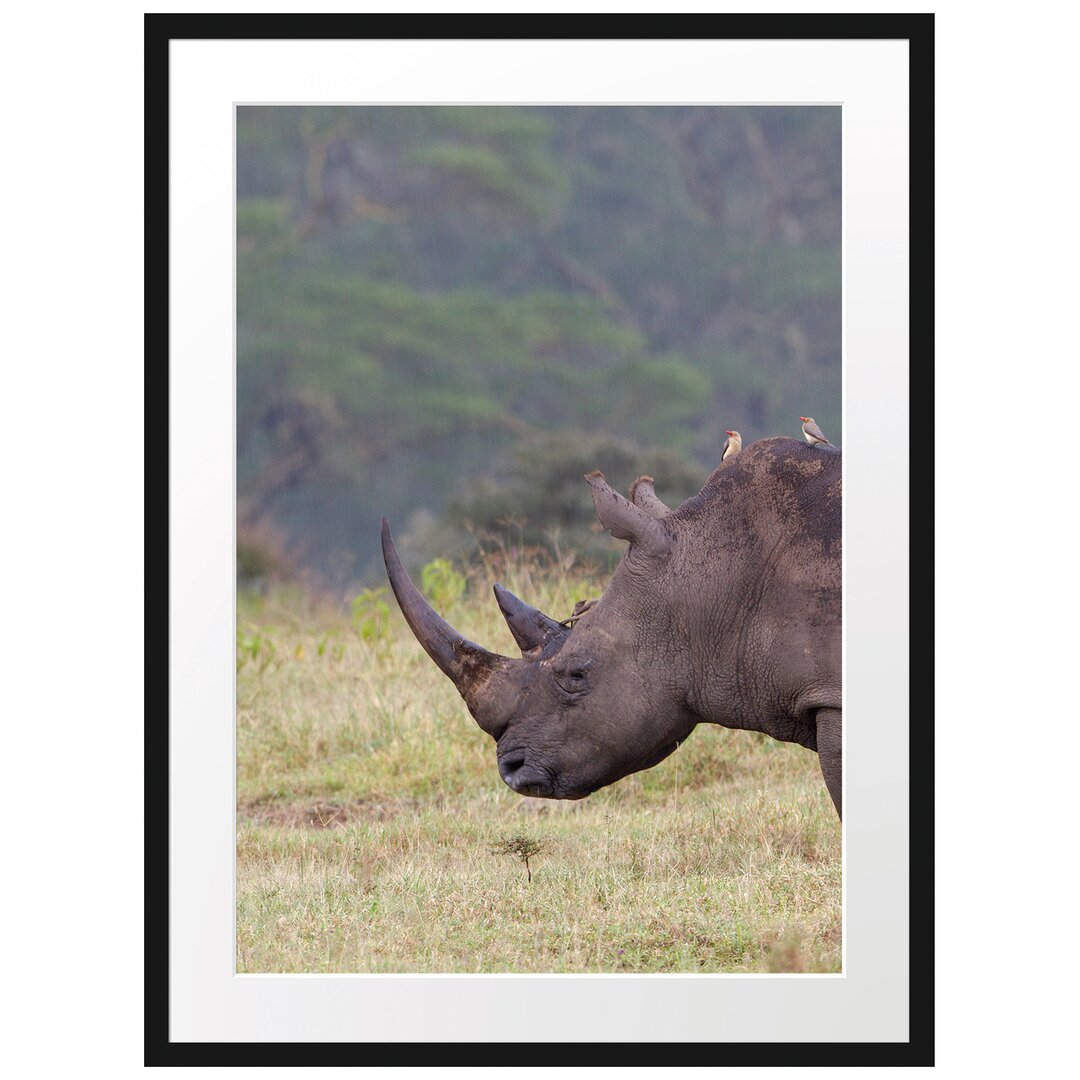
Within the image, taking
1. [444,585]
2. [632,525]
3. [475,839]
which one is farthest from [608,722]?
[444,585]

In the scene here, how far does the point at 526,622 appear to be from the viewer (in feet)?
21.0

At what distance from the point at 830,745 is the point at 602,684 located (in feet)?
2.53

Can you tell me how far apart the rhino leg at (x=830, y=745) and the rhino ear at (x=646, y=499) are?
969 millimetres

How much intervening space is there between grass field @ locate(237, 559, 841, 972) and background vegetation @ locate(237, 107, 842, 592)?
1260cm

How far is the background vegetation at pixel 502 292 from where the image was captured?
24.9 meters

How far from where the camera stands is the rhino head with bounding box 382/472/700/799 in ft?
20.1

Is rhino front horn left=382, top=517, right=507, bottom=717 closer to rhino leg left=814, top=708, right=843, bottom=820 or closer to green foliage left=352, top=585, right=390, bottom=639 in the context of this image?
rhino leg left=814, top=708, right=843, bottom=820

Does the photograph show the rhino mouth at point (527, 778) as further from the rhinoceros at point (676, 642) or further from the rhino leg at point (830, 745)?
the rhino leg at point (830, 745)

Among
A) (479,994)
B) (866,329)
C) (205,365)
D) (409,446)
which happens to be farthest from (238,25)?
(409,446)

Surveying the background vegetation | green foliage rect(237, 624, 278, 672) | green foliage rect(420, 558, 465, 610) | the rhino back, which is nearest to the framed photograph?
the rhino back

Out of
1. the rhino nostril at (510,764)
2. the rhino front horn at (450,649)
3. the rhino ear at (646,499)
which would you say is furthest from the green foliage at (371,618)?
the rhino nostril at (510,764)

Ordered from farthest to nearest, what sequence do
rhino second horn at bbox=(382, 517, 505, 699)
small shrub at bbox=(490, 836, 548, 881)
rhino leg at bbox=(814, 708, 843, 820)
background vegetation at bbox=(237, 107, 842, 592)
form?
background vegetation at bbox=(237, 107, 842, 592), small shrub at bbox=(490, 836, 548, 881), rhino second horn at bbox=(382, 517, 505, 699), rhino leg at bbox=(814, 708, 843, 820)

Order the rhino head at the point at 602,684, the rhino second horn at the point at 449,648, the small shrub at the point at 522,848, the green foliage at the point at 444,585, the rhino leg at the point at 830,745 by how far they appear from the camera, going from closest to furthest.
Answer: the rhino leg at the point at 830,745 → the rhino head at the point at 602,684 → the rhino second horn at the point at 449,648 → the small shrub at the point at 522,848 → the green foliage at the point at 444,585

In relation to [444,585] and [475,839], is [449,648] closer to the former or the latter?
[475,839]
